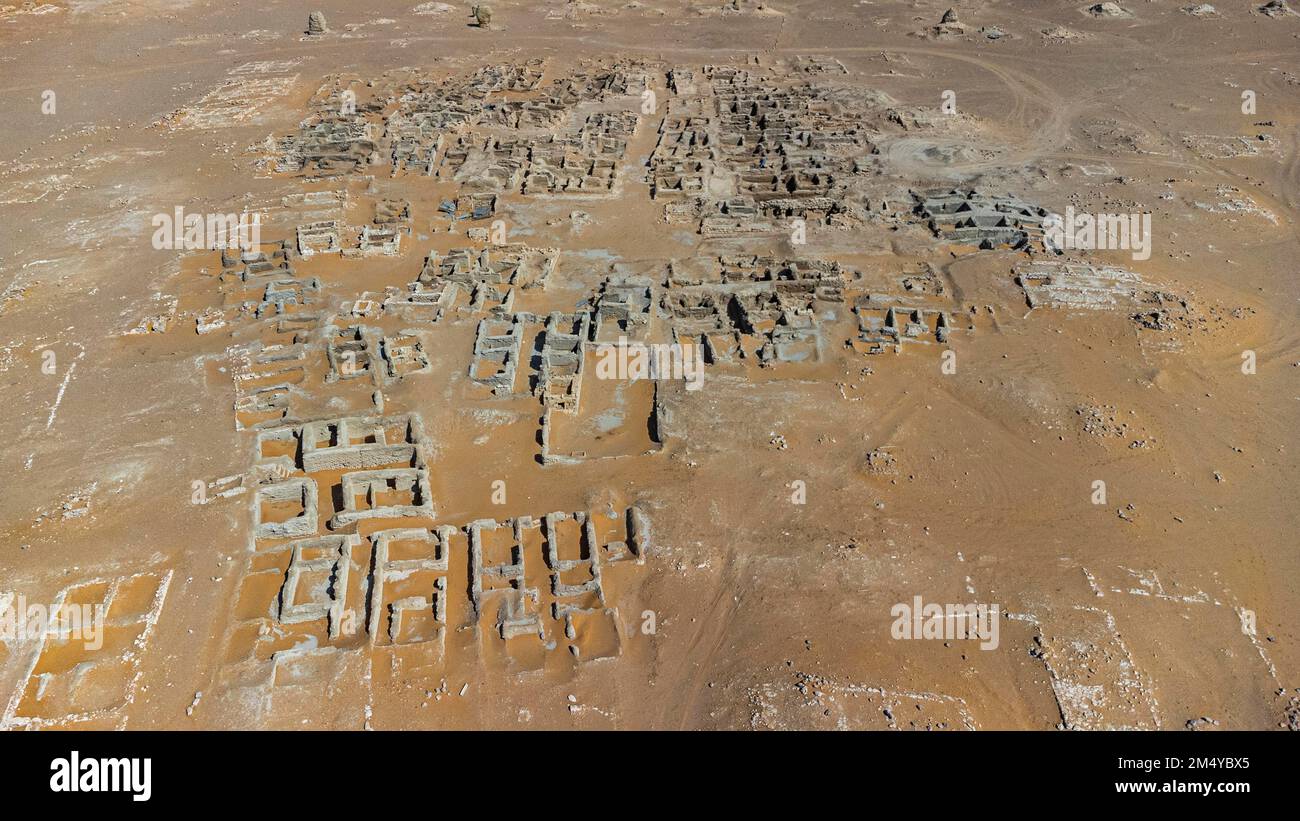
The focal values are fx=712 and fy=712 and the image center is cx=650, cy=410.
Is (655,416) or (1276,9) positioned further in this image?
(1276,9)

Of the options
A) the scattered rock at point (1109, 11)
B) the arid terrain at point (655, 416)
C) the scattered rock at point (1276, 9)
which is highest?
the scattered rock at point (1109, 11)

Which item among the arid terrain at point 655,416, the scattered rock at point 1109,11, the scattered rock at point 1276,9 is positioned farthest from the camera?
the scattered rock at point 1109,11

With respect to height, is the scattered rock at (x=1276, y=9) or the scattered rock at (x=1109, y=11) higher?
the scattered rock at (x=1109, y=11)

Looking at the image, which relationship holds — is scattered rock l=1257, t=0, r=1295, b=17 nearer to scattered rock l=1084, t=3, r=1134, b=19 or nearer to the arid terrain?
scattered rock l=1084, t=3, r=1134, b=19

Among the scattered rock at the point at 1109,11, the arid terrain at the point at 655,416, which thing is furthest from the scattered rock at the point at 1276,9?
the arid terrain at the point at 655,416

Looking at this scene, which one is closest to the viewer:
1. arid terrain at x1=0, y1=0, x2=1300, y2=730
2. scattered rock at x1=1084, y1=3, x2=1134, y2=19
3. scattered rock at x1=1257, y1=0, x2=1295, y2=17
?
arid terrain at x1=0, y1=0, x2=1300, y2=730

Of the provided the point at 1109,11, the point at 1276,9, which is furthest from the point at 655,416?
the point at 1276,9

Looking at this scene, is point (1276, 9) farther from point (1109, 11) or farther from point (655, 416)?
point (655, 416)

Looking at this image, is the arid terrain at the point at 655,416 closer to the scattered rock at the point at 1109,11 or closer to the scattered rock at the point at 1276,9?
the scattered rock at the point at 1109,11

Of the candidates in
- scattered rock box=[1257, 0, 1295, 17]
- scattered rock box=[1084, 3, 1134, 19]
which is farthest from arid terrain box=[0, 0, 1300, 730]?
scattered rock box=[1257, 0, 1295, 17]

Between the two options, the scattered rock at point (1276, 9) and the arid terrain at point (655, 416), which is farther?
the scattered rock at point (1276, 9)
